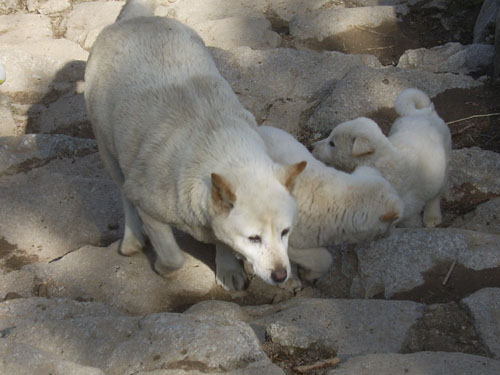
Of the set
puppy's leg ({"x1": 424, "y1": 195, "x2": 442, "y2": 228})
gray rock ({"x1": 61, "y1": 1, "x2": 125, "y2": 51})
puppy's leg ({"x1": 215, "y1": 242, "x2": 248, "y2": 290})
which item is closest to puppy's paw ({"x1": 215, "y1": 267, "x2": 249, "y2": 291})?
puppy's leg ({"x1": 215, "y1": 242, "x2": 248, "y2": 290})

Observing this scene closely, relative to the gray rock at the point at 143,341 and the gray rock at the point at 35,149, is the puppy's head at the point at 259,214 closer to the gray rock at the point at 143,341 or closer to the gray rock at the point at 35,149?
the gray rock at the point at 143,341

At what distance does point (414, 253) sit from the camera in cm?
386

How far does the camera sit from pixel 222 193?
3014 mm

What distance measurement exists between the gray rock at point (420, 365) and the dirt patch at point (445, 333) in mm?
A: 289

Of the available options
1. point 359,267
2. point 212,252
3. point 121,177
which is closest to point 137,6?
point 121,177

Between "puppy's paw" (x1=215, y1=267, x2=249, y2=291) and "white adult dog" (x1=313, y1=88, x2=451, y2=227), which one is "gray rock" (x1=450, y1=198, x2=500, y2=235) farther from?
"puppy's paw" (x1=215, y1=267, x2=249, y2=291)

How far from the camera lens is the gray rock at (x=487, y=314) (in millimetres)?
3053

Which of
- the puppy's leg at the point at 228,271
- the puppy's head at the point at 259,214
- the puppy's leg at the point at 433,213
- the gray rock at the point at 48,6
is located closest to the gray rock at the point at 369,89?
the puppy's leg at the point at 433,213

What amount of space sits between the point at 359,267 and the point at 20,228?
2.65 meters

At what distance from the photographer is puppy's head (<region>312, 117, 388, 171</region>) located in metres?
4.48

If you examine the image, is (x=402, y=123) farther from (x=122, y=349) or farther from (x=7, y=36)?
(x=7, y=36)

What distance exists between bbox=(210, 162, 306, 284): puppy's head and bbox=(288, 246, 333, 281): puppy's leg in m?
0.78

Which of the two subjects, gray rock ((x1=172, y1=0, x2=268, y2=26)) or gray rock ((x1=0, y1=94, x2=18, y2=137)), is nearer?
gray rock ((x1=0, y1=94, x2=18, y2=137))

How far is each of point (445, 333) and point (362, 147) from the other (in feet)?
5.76
